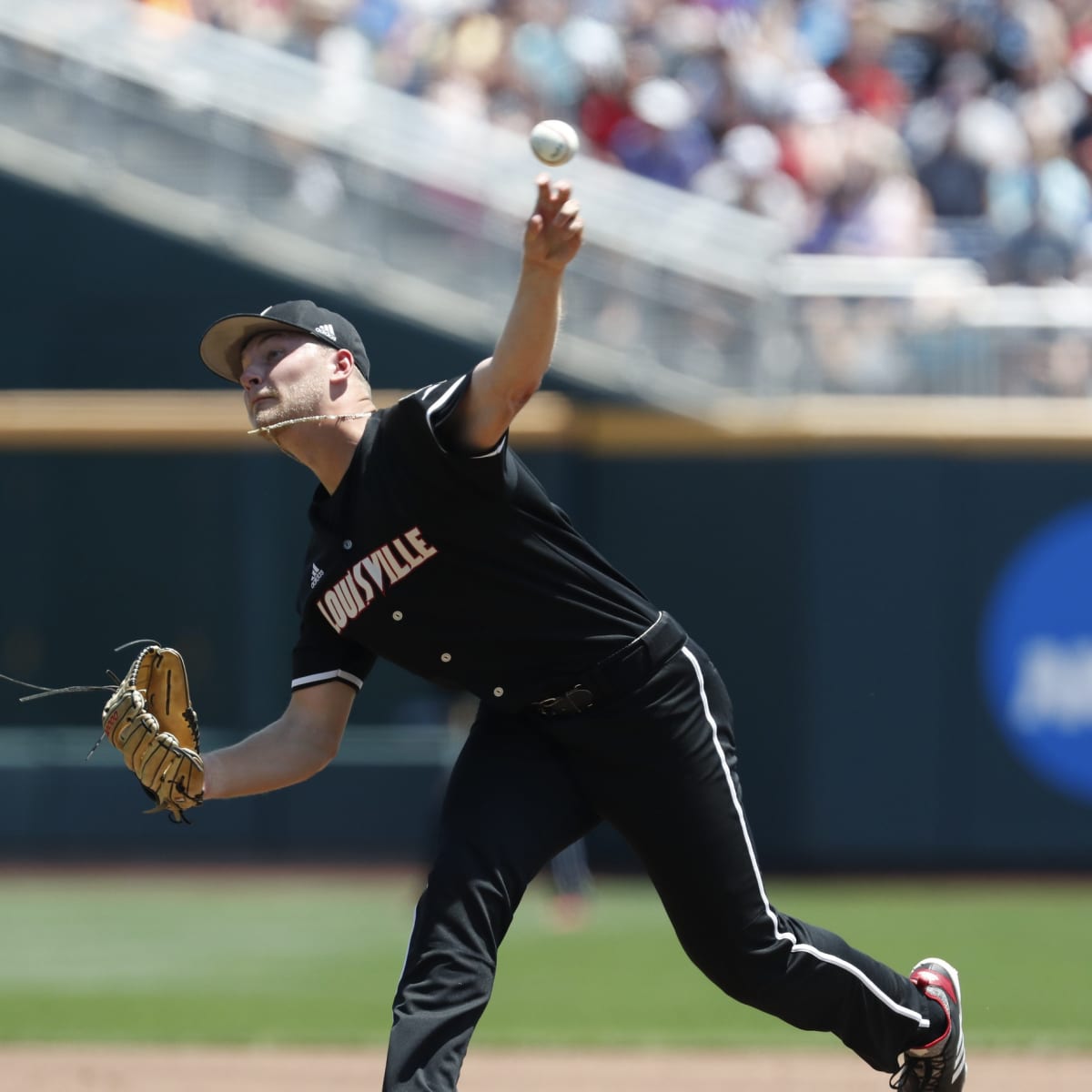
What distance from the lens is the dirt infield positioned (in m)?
6.38

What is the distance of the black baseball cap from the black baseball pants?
91 cm

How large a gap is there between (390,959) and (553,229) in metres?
5.94

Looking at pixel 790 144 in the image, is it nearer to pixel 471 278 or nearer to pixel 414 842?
pixel 471 278

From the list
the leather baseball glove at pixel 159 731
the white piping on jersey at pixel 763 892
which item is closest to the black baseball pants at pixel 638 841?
the white piping on jersey at pixel 763 892

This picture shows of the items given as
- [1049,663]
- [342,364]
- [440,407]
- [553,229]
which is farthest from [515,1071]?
[1049,663]

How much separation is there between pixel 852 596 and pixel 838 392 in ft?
4.03

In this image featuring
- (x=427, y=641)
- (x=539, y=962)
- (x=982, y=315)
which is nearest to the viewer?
(x=427, y=641)

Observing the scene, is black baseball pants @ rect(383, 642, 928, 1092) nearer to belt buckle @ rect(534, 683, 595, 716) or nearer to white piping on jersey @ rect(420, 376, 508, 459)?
belt buckle @ rect(534, 683, 595, 716)

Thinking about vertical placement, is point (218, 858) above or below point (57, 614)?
below

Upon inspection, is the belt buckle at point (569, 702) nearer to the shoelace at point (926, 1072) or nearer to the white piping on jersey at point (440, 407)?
the white piping on jersey at point (440, 407)

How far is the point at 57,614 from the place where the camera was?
521 inches

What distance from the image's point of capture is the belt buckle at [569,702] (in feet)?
14.8

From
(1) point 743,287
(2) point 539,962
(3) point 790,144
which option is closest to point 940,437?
(1) point 743,287

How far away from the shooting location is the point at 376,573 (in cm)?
439
